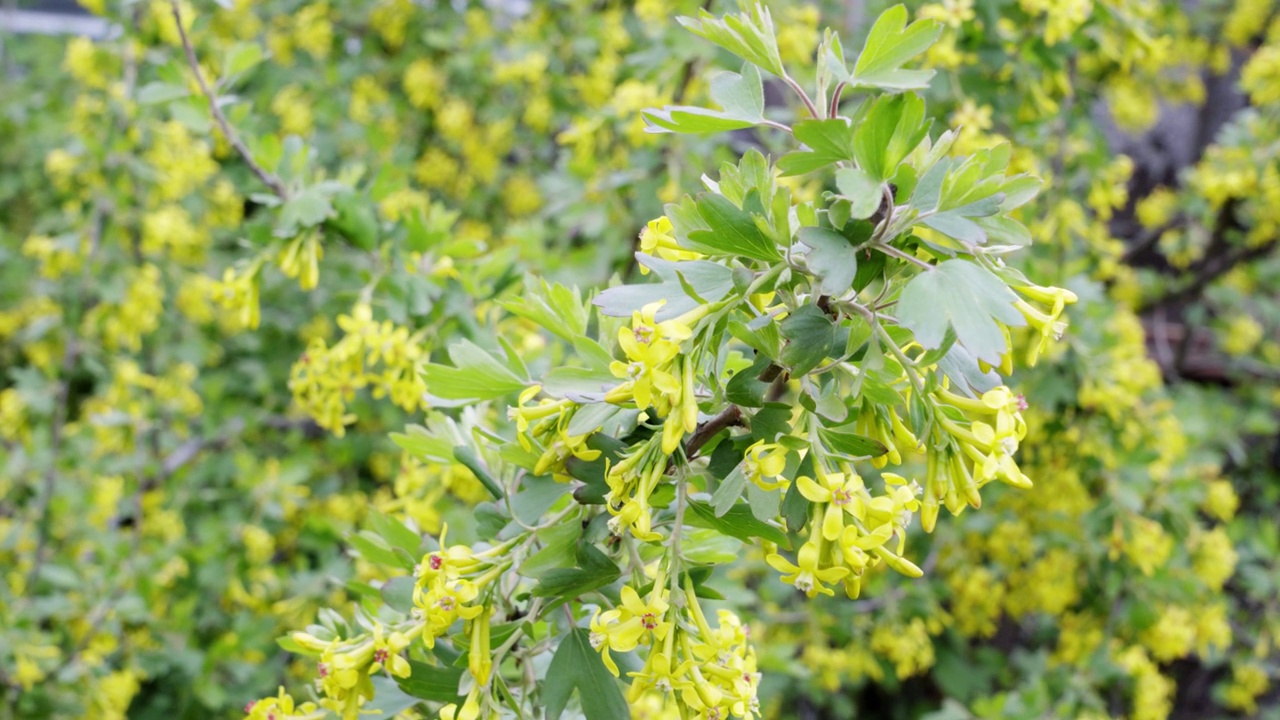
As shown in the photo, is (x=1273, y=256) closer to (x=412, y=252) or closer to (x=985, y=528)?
(x=985, y=528)

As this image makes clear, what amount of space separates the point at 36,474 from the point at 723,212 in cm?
260

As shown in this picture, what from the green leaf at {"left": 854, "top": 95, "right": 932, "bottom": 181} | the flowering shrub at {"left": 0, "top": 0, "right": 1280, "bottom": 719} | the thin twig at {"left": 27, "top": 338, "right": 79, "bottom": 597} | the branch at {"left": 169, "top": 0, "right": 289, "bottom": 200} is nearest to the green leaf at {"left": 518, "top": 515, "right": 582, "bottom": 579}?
the flowering shrub at {"left": 0, "top": 0, "right": 1280, "bottom": 719}

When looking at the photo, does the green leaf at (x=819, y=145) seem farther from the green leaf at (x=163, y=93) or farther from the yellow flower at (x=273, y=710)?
the green leaf at (x=163, y=93)

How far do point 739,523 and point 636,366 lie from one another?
22 centimetres

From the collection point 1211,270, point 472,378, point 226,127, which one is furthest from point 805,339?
point 1211,270

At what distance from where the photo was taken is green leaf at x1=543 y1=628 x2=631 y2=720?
0.91m

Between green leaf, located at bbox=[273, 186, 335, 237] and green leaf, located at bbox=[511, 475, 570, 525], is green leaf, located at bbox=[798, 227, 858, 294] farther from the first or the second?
green leaf, located at bbox=[273, 186, 335, 237]

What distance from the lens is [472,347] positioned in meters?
1.00

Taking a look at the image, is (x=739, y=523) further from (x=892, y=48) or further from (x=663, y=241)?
(x=892, y=48)

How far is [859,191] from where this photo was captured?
726 millimetres

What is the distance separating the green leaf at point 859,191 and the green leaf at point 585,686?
0.49 meters

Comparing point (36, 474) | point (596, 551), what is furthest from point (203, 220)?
point (596, 551)

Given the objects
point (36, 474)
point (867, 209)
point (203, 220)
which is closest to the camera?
point (867, 209)

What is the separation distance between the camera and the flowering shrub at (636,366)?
796mm
